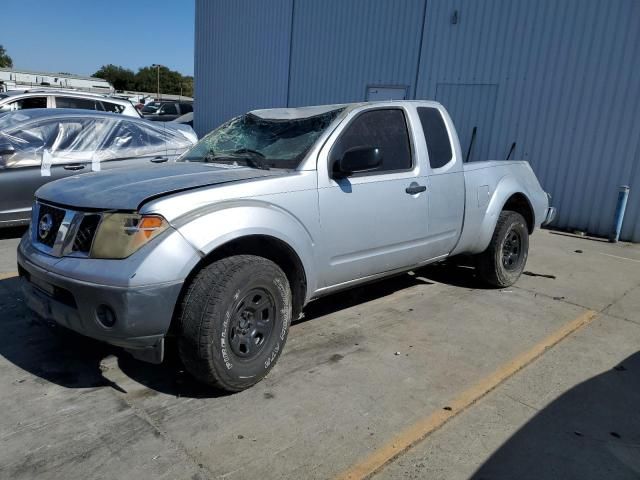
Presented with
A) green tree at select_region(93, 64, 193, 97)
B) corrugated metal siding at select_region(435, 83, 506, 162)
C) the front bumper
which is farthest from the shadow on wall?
green tree at select_region(93, 64, 193, 97)

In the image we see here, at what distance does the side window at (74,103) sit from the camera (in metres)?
9.91

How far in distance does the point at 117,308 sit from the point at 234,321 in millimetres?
664

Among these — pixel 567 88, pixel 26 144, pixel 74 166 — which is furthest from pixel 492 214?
pixel 26 144

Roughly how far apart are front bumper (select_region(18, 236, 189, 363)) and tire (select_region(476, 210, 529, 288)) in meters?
3.53

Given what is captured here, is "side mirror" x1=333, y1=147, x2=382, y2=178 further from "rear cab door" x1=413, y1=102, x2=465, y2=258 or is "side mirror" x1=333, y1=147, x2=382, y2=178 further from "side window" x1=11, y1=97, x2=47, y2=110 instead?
"side window" x1=11, y1=97, x2=47, y2=110

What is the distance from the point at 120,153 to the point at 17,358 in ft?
14.1

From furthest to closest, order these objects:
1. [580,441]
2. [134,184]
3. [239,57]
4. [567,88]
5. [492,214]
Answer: [239,57], [567,88], [492,214], [134,184], [580,441]

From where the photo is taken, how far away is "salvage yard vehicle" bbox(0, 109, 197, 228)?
6410mm

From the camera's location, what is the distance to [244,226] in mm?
3074

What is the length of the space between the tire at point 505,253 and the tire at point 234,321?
2752mm

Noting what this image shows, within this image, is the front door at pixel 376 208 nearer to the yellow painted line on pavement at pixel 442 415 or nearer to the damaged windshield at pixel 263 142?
the damaged windshield at pixel 263 142

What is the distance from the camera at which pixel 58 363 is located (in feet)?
11.6

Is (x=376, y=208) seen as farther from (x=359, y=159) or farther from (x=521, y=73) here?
(x=521, y=73)

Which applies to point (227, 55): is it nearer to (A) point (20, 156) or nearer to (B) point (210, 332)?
(A) point (20, 156)
